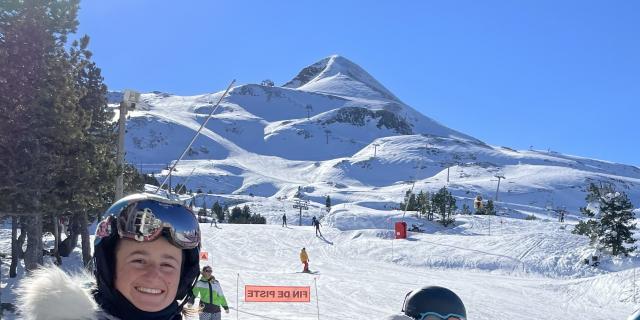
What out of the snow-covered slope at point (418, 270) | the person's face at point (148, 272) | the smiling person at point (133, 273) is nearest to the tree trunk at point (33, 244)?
the snow-covered slope at point (418, 270)

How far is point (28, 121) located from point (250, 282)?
42.1 ft

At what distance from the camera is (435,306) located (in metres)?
3.90

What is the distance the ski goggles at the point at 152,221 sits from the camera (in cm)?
287

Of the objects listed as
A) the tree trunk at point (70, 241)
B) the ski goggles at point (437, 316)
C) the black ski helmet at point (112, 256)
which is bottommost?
the tree trunk at point (70, 241)

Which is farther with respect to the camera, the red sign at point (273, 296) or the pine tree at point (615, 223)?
the pine tree at point (615, 223)

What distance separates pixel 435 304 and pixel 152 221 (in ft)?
6.53

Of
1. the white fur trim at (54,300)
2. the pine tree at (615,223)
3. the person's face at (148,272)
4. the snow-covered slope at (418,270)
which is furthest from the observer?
the pine tree at (615,223)

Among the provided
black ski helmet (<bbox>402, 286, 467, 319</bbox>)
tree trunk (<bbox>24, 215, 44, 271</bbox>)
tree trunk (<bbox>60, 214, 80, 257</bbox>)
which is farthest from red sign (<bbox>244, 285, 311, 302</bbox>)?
black ski helmet (<bbox>402, 286, 467, 319</bbox>)

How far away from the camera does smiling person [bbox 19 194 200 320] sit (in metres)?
2.57

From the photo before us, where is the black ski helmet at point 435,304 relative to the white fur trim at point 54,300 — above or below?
below

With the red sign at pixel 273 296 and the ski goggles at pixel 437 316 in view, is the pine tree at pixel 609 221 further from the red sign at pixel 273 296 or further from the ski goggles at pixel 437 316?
the ski goggles at pixel 437 316

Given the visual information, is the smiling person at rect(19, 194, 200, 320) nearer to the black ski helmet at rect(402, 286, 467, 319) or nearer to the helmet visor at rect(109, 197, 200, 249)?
the helmet visor at rect(109, 197, 200, 249)

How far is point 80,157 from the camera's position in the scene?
18.7m

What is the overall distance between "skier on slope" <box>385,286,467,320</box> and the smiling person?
161cm
